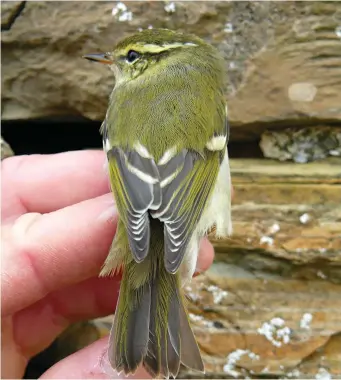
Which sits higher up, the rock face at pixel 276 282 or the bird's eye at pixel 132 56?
the bird's eye at pixel 132 56

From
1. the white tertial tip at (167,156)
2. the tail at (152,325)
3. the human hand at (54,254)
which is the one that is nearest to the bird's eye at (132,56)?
the human hand at (54,254)

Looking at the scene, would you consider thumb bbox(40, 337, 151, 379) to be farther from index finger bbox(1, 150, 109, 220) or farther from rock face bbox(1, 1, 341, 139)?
rock face bbox(1, 1, 341, 139)

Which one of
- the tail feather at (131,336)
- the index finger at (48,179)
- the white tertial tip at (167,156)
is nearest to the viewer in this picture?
the tail feather at (131,336)

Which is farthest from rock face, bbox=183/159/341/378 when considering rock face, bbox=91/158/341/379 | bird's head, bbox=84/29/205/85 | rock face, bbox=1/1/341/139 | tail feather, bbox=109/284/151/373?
tail feather, bbox=109/284/151/373

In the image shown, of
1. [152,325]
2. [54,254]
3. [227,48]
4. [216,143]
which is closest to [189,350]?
[152,325]

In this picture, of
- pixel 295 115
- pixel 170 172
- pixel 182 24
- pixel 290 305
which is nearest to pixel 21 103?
pixel 182 24

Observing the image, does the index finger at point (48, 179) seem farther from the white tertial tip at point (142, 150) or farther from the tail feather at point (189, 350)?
the tail feather at point (189, 350)

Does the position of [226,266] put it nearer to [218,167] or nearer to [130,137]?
[218,167]
